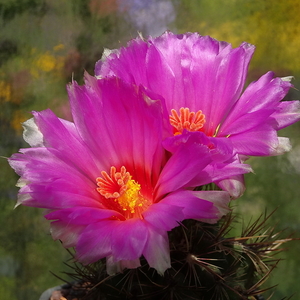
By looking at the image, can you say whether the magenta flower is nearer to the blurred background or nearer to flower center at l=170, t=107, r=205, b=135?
flower center at l=170, t=107, r=205, b=135

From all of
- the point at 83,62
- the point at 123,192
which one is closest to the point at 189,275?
the point at 123,192

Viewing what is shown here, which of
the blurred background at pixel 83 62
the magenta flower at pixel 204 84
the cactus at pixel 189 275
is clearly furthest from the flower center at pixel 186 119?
the blurred background at pixel 83 62

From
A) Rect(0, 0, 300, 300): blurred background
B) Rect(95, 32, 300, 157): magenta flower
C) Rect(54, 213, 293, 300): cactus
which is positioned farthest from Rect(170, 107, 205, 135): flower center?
Rect(0, 0, 300, 300): blurred background

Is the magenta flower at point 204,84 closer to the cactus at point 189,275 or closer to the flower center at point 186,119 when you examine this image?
the flower center at point 186,119

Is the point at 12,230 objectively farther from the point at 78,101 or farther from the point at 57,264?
the point at 78,101

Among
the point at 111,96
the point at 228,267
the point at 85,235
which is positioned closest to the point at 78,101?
the point at 111,96

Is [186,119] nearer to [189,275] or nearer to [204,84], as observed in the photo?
[204,84]
